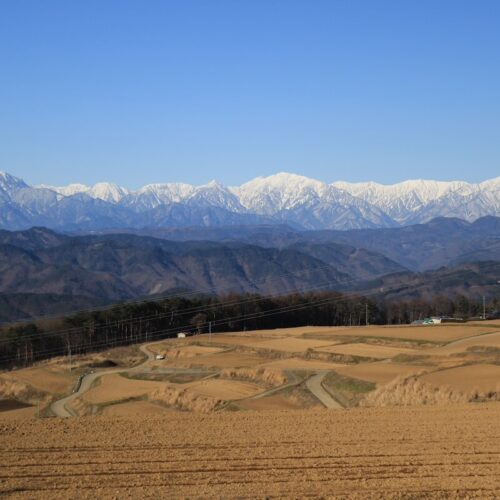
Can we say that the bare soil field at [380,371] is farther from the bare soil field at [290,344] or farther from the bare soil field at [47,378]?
the bare soil field at [47,378]

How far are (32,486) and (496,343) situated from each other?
4187cm

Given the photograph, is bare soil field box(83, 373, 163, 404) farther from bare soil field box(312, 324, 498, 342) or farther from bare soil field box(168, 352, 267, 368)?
bare soil field box(312, 324, 498, 342)

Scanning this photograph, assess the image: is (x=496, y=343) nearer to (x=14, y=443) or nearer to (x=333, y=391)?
(x=333, y=391)

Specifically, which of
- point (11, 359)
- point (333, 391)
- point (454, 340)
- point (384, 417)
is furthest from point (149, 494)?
point (11, 359)

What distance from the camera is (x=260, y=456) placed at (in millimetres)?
18609

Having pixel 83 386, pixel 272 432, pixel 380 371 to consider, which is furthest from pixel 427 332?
pixel 272 432

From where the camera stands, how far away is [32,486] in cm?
1623

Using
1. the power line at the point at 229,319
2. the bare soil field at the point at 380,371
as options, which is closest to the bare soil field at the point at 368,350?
the bare soil field at the point at 380,371

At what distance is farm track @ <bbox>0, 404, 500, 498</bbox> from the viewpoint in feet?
51.5

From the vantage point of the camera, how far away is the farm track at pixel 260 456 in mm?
15711

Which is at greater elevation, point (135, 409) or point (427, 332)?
point (427, 332)

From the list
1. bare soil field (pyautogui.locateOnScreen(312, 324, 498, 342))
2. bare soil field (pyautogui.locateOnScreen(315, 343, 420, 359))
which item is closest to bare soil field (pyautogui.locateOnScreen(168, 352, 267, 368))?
bare soil field (pyautogui.locateOnScreen(315, 343, 420, 359))

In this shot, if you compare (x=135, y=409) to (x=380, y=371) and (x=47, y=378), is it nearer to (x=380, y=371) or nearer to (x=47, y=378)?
(x=380, y=371)

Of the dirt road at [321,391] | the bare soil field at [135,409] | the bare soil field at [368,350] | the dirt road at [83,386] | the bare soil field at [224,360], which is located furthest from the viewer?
the bare soil field at [224,360]
